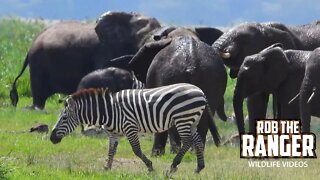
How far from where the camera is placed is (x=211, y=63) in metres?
17.9

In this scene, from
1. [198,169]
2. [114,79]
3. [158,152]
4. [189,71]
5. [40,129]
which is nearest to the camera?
[198,169]

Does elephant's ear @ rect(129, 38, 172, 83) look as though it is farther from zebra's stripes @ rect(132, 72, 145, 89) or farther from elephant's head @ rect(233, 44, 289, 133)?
zebra's stripes @ rect(132, 72, 145, 89)

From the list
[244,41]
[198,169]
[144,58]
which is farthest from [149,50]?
[198,169]

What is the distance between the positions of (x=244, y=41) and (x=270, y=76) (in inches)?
102

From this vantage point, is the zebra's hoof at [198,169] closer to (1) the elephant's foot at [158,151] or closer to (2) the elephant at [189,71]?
(2) the elephant at [189,71]

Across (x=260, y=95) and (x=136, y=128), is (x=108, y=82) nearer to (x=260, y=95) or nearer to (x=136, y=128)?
(x=260, y=95)

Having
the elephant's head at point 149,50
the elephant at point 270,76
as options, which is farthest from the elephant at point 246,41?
the elephant at point 270,76

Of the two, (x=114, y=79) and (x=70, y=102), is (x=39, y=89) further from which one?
(x=70, y=102)

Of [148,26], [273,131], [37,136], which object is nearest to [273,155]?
[273,131]

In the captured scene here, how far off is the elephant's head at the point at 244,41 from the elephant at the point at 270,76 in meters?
2.23

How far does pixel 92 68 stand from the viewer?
29.5 meters

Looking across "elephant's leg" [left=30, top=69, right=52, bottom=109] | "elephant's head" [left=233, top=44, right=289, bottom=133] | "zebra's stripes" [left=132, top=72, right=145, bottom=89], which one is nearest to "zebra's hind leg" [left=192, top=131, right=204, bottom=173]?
"elephant's head" [left=233, top=44, right=289, bottom=133]

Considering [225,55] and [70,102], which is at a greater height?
[225,55]

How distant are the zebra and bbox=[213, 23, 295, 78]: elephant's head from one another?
16.3 ft
